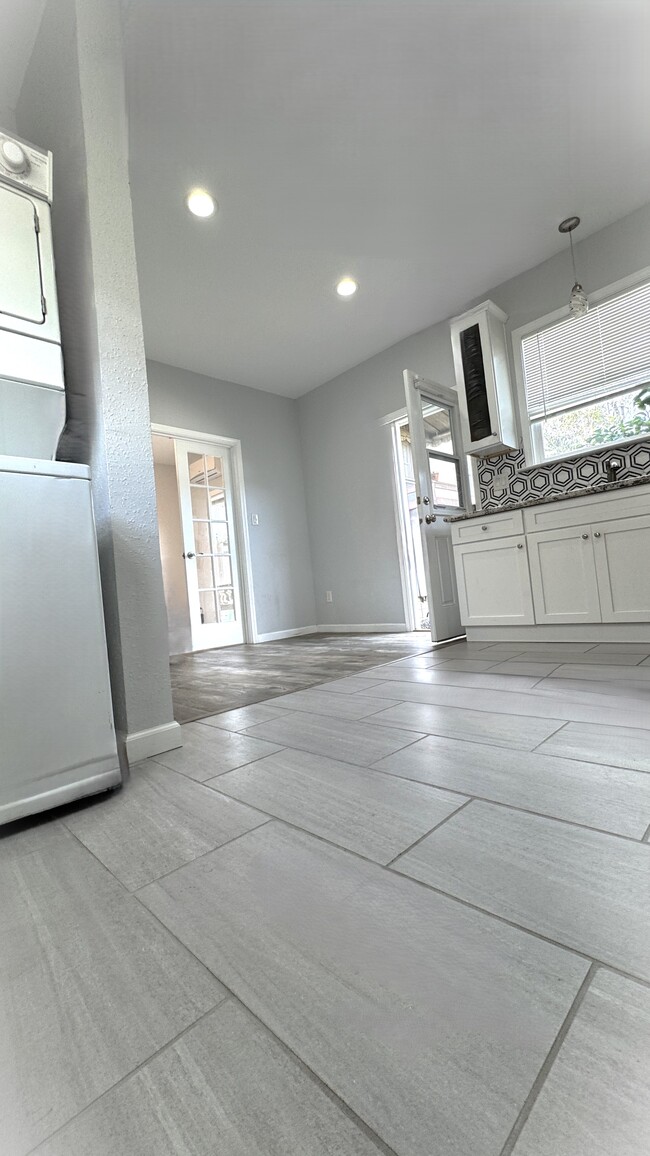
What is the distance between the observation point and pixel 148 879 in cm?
78

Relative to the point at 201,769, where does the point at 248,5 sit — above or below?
above

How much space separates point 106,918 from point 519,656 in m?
2.25

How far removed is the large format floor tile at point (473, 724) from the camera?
1272 millimetres

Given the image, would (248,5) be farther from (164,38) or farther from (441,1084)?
(441,1084)

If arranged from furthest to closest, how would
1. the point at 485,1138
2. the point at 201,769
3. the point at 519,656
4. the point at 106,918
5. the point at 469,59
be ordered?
the point at 519,656 < the point at 469,59 < the point at 201,769 < the point at 106,918 < the point at 485,1138

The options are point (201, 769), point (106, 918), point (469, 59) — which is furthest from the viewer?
point (469, 59)

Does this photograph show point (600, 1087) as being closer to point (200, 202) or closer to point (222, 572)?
point (200, 202)

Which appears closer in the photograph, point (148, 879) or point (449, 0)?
point (148, 879)

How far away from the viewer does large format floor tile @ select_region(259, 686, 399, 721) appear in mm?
1706

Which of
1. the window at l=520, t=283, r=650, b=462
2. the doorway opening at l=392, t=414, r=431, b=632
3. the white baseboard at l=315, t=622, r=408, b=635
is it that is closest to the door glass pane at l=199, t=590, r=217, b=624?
the white baseboard at l=315, t=622, r=408, b=635

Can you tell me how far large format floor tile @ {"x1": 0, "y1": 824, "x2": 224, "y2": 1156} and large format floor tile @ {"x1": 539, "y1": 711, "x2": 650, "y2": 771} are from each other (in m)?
0.93

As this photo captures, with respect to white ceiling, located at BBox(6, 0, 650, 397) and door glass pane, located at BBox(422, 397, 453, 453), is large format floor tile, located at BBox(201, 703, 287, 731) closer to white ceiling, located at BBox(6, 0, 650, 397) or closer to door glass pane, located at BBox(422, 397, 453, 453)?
door glass pane, located at BBox(422, 397, 453, 453)

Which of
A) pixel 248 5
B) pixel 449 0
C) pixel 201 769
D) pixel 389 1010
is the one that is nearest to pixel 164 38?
pixel 248 5

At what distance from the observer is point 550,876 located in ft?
2.28
